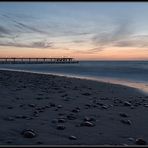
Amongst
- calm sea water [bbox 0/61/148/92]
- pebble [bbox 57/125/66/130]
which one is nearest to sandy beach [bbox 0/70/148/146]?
pebble [bbox 57/125/66/130]

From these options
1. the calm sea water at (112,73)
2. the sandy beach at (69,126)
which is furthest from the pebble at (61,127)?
the calm sea water at (112,73)

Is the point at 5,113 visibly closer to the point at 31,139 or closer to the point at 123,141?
the point at 31,139

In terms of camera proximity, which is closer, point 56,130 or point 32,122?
point 56,130

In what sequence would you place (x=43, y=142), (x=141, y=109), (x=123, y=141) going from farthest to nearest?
(x=141, y=109)
(x=123, y=141)
(x=43, y=142)

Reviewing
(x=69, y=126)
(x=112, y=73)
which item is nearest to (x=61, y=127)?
(x=69, y=126)

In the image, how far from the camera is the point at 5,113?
253 inches

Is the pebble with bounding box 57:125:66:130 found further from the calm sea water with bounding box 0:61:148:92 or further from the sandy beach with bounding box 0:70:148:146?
the calm sea water with bounding box 0:61:148:92

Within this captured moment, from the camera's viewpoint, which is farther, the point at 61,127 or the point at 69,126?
the point at 69,126

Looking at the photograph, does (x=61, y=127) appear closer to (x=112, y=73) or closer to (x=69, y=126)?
(x=69, y=126)

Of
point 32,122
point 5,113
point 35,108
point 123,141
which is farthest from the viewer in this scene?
point 35,108

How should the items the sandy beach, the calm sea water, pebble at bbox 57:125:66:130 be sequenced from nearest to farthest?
the sandy beach < pebble at bbox 57:125:66:130 < the calm sea water

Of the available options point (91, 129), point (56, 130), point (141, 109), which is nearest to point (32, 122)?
point (56, 130)

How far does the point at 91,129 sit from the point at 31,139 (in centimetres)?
131

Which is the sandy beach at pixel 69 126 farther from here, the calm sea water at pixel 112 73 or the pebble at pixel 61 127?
the calm sea water at pixel 112 73
